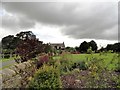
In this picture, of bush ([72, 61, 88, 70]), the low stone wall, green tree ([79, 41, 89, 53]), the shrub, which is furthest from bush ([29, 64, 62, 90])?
green tree ([79, 41, 89, 53])

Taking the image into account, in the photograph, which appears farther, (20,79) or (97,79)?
(97,79)

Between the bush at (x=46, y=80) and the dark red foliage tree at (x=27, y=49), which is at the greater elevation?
the dark red foliage tree at (x=27, y=49)

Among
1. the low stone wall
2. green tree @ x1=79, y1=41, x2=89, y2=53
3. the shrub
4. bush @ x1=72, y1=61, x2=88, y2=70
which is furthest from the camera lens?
green tree @ x1=79, y1=41, x2=89, y2=53

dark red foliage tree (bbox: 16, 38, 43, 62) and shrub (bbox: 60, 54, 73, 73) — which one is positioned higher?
dark red foliage tree (bbox: 16, 38, 43, 62)

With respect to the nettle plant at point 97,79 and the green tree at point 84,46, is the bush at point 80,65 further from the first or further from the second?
the green tree at point 84,46

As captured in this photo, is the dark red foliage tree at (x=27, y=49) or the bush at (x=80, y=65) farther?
the dark red foliage tree at (x=27, y=49)

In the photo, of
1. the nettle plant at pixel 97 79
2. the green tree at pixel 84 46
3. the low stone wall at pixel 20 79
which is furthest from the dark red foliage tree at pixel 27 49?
the green tree at pixel 84 46

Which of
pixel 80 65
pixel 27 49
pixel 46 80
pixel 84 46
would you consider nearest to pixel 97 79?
pixel 46 80

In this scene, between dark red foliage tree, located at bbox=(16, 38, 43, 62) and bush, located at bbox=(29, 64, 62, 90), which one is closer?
bush, located at bbox=(29, 64, 62, 90)

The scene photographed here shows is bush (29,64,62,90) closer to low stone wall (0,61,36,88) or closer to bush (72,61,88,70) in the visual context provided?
low stone wall (0,61,36,88)

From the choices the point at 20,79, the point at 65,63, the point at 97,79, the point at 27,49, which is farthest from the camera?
the point at 27,49

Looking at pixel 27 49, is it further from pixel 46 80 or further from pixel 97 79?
pixel 46 80

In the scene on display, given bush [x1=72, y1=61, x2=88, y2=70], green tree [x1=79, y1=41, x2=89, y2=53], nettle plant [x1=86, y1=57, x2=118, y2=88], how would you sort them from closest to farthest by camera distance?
1. nettle plant [x1=86, y1=57, x2=118, y2=88]
2. bush [x1=72, y1=61, x2=88, y2=70]
3. green tree [x1=79, y1=41, x2=89, y2=53]

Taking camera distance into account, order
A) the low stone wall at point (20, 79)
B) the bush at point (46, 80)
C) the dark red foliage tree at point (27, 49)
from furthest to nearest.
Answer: the dark red foliage tree at point (27, 49) < the low stone wall at point (20, 79) < the bush at point (46, 80)
